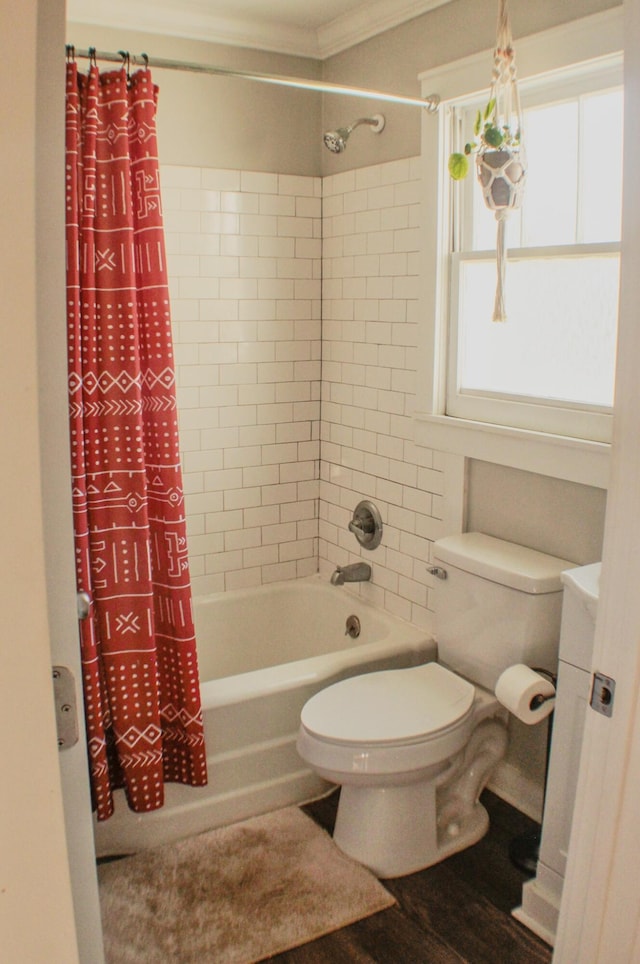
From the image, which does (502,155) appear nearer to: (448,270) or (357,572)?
(448,270)

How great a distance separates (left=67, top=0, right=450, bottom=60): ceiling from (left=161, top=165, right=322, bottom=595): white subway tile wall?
0.50m

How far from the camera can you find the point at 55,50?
610mm

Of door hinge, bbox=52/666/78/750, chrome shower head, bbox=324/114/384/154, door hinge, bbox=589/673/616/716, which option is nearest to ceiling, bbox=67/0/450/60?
chrome shower head, bbox=324/114/384/154

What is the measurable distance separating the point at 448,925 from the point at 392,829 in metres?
0.30

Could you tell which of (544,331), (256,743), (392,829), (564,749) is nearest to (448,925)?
(392,829)

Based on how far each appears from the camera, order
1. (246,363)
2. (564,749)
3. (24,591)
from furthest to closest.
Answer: (246,363), (564,749), (24,591)

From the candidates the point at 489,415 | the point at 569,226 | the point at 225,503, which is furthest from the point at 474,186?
the point at 225,503

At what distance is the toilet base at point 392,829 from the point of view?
2.38 m

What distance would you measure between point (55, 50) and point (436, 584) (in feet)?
7.35

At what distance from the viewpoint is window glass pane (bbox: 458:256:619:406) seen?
2.31 metres

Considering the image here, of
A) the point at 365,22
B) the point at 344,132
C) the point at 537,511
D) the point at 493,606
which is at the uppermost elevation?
the point at 365,22

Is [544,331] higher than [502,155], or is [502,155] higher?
[502,155]

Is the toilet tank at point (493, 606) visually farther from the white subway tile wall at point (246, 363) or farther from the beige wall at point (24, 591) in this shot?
the beige wall at point (24, 591)

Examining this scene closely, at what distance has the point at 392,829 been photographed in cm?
238
